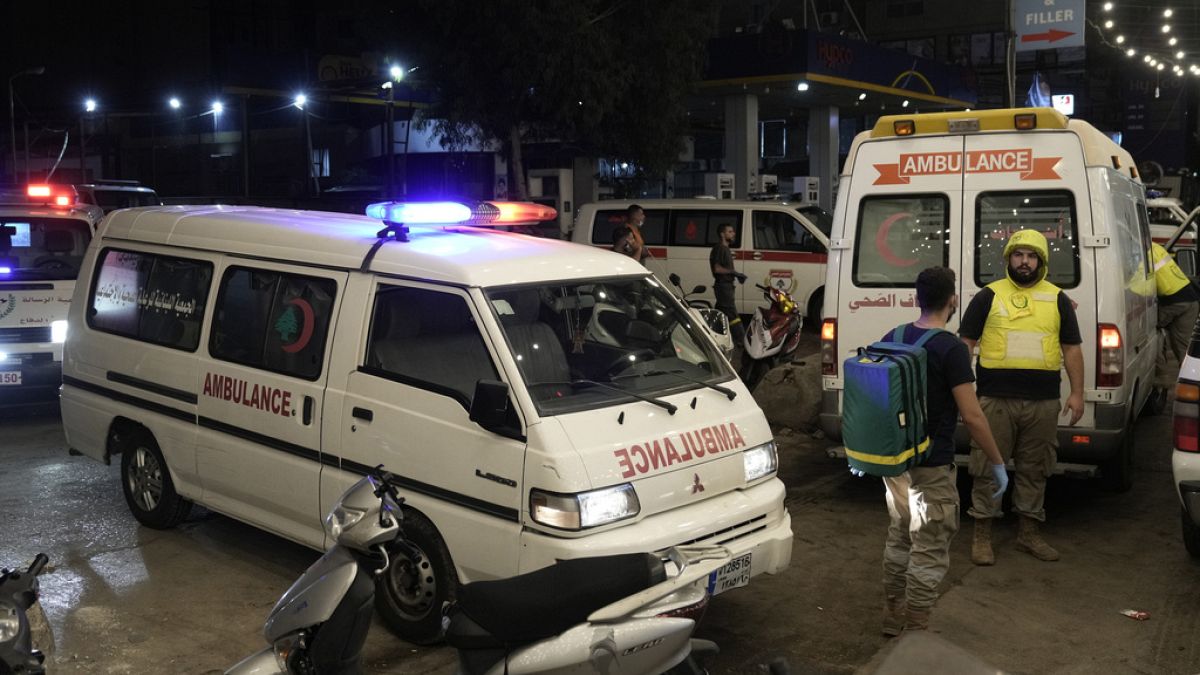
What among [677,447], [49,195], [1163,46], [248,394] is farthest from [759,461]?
[1163,46]

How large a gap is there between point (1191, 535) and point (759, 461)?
8.91ft

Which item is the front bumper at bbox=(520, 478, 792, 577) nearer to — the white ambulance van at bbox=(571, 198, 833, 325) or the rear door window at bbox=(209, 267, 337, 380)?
the rear door window at bbox=(209, 267, 337, 380)

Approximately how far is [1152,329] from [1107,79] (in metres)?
48.1

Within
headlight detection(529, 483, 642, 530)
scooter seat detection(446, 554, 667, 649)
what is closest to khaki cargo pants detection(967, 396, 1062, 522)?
headlight detection(529, 483, 642, 530)

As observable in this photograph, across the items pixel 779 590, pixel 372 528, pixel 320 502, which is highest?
pixel 372 528

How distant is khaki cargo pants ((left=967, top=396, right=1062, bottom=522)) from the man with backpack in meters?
1.21

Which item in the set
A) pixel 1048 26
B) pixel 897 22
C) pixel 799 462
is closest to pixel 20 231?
pixel 799 462

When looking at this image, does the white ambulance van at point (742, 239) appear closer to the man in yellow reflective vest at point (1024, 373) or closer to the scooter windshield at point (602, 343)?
the man in yellow reflective vest at point (1024, 373)

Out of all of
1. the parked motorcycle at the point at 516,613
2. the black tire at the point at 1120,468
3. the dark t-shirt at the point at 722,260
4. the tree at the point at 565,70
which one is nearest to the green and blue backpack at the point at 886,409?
the parked motorcycle at the point at 516,613

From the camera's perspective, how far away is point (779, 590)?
6129 mm

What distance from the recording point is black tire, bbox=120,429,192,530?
7.01 m

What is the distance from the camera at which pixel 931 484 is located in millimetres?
5203

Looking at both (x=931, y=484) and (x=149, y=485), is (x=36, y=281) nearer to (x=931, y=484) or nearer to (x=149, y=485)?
(x=149, y=485)

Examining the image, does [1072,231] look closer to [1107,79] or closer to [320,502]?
[320,502]
